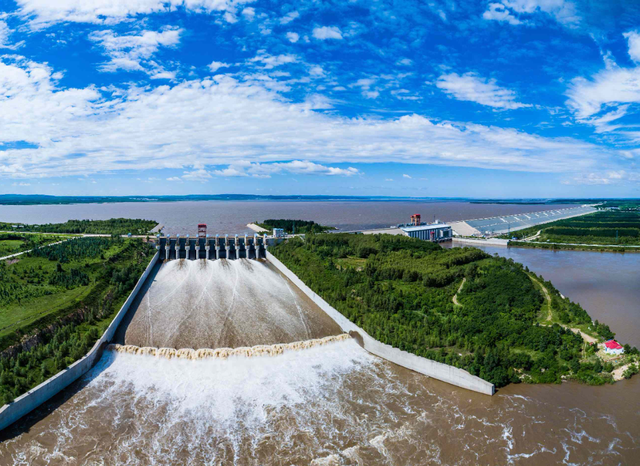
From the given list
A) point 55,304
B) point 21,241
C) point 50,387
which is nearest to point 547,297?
point 50,387

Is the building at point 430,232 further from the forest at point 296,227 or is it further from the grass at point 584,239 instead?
the forest at point 296,227

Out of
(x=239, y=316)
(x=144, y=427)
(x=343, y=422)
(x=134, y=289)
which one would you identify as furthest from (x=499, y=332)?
(x=134, y=289)

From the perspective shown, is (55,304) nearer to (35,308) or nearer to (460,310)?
(35,308)

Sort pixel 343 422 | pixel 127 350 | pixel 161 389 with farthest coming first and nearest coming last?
1. pixel 127 350
2. pixel 161 389
3. pixel 343 422

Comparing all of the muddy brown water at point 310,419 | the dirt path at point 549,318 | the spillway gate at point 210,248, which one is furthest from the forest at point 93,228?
the dirt path at point 549,318

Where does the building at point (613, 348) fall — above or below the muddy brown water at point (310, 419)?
above

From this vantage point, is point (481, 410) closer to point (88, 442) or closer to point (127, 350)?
point (88, 442)
